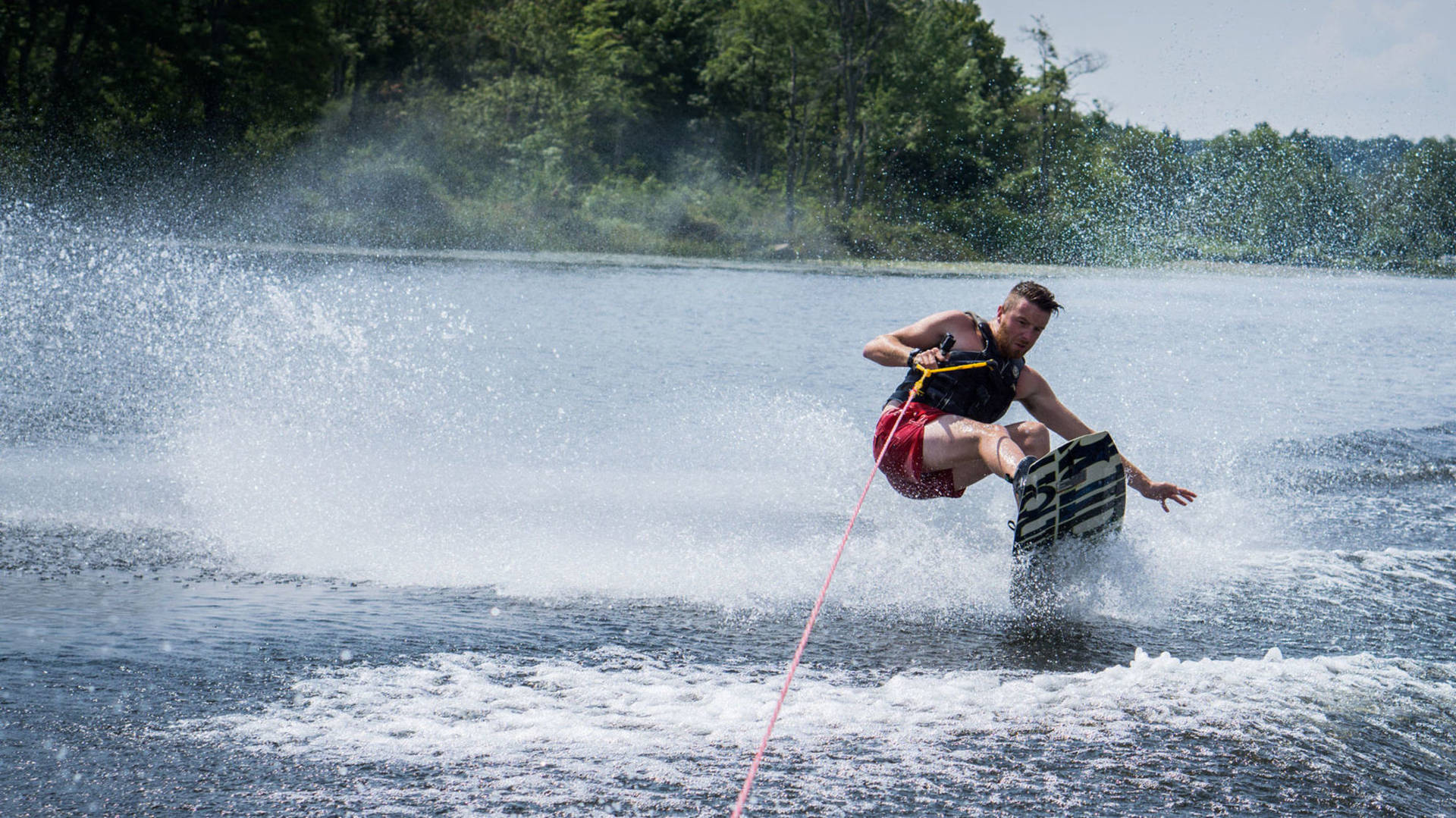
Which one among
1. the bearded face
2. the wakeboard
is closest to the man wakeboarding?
the bearded face

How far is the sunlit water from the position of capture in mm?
2986

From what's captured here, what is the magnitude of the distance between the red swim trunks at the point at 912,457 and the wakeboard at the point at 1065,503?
1.62 feet

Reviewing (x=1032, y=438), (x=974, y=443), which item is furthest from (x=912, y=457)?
(x=1032, y=438)

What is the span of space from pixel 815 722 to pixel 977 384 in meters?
2.02

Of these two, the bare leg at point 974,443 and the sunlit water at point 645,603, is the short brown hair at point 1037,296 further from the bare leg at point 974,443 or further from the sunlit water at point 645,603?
the sunlit water at point 645,603

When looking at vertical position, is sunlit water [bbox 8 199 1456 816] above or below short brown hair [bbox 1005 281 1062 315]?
below

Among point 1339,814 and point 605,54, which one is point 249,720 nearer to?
point 1339,814

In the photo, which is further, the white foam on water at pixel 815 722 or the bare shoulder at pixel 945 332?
the bare shoulder at pixel 945 332

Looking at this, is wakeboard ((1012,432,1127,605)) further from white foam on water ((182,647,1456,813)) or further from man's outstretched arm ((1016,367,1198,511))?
white foam on water ((182,647,1456,813))

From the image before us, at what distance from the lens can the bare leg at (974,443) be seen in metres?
4.64

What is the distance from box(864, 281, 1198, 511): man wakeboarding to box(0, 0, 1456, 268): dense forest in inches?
1116

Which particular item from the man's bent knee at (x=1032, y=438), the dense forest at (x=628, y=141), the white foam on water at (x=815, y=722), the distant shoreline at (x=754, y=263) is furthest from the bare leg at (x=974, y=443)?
the dense forest at (x=628, y=141)

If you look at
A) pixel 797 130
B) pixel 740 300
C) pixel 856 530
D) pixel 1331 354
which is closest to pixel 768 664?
pixel 856 530

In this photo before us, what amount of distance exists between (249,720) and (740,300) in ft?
57.9
